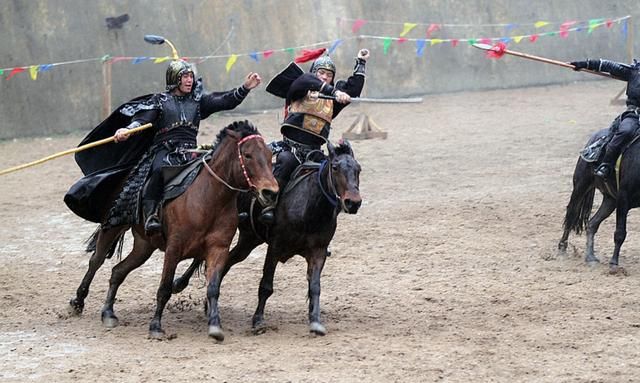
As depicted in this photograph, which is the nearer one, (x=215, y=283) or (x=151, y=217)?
(x=215, y=283)

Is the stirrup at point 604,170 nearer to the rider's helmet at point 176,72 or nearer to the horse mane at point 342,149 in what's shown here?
the horse mane at point 342,149

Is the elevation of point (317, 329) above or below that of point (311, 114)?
below

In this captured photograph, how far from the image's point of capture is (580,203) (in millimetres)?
11555

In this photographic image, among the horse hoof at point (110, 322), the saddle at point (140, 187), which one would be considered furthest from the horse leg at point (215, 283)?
the horse hoof at point (110, 322)

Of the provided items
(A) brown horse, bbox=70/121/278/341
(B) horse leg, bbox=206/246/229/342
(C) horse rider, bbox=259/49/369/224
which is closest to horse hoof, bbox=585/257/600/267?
(C) horse rider, bbox=259/49/369/224

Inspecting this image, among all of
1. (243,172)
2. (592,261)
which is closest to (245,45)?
(592,261)

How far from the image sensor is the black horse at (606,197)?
35.4 ft

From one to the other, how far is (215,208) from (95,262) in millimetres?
1727

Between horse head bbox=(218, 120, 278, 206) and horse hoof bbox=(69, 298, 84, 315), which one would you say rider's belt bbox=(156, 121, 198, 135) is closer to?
horse head bbox=(218, 120, 278, 206)

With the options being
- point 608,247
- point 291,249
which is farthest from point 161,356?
point 608,247

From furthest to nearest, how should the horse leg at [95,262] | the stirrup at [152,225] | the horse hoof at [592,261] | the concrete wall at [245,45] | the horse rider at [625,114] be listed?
the concrete wall at [245,45]
the horse hoof at [592,261]
the horse rider at [625,114]
the horse leg at [95,262]
the stirrup at [152,225]

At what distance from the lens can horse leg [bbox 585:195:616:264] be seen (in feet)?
36.7

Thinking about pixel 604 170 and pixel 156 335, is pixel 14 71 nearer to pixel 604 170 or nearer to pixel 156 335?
pixel 156 335

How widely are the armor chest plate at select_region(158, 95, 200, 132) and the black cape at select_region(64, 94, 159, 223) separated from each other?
181mm
